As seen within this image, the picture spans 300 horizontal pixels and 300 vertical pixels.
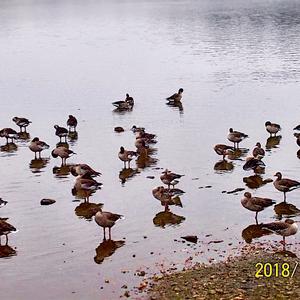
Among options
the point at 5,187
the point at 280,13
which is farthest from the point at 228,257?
the point at 280,13

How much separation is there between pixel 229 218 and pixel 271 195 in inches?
143

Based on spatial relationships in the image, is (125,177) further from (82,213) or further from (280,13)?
(280,13)

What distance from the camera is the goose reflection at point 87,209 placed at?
1065 inches

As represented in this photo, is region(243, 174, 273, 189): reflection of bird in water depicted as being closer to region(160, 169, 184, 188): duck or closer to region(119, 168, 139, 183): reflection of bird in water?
region(160, 169, 184, 188): duck

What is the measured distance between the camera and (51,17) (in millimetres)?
175000

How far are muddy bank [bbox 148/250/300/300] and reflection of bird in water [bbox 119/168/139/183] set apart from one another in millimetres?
12112

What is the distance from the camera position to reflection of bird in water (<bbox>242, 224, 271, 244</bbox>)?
2400 cm

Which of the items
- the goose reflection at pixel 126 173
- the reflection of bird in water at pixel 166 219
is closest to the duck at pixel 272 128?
the goose reflection at pixel 126 173

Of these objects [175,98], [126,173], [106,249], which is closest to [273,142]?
[126,173]

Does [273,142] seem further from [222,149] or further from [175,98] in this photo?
[175,98]

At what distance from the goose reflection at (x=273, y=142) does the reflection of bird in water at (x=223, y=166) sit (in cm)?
407

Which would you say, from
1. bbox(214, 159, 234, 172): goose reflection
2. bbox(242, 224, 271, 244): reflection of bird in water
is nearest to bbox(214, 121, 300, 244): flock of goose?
bbox(242, 224, 271, 244): reflection of bird in water

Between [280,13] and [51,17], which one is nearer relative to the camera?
[280,13]

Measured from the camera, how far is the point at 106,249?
2334cm
